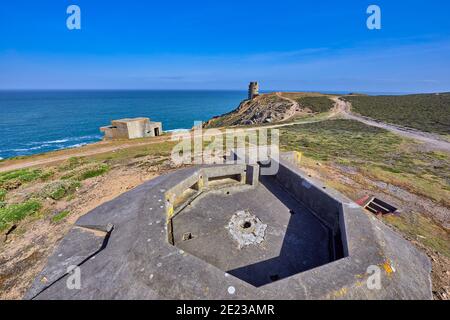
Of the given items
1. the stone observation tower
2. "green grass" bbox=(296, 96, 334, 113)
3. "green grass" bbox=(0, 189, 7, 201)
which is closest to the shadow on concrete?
"green grass" bbox=(0, 189, 7, 201)

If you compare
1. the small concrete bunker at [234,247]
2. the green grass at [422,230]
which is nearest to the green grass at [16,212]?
the small concrete bunker at [234,247]

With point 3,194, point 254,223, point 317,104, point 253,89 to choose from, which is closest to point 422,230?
point 254,223

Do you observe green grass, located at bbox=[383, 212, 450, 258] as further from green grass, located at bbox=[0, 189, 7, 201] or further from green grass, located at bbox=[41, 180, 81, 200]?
green grass, located at bbox=[0, 189, 7, 201]

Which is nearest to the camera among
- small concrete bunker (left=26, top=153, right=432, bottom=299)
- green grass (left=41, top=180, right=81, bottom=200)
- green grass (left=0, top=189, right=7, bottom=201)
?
small concrete bunker (left=26, top=153, right=432, bottom=299)

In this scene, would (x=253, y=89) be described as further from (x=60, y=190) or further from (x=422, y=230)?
(x=422, y=230)

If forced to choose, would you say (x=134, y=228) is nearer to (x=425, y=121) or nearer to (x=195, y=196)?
(x=195, y=196)
